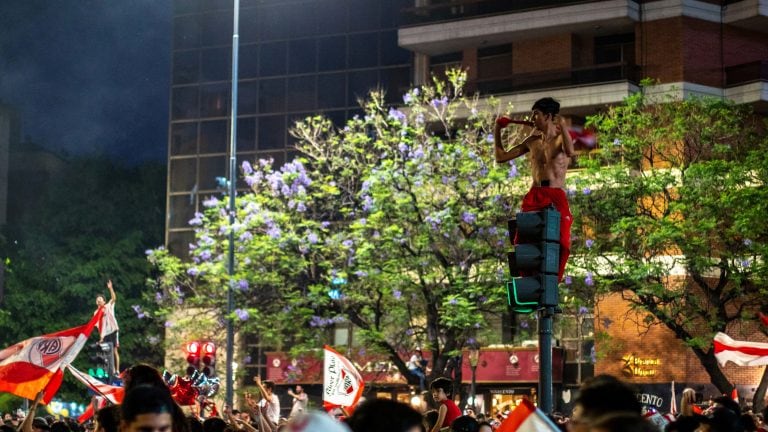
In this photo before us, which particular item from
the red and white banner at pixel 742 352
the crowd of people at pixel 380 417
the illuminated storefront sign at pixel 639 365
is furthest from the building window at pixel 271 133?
the crowd of people at pixel 380 417

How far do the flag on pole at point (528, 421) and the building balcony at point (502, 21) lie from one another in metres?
34.0

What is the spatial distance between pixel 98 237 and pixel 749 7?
2635 cm

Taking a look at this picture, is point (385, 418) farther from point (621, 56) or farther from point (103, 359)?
point (621, 56)

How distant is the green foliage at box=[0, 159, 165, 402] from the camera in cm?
5034

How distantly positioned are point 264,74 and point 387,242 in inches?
714

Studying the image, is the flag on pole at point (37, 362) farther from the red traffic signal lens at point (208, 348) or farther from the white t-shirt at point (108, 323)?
the red traffic signal lens at point (208, 348)

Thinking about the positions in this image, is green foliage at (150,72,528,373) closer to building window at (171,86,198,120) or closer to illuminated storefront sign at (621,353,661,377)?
illuminated storefront sign at (621,353,661,377)

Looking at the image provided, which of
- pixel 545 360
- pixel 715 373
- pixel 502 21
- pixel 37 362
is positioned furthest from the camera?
pixel 502 21

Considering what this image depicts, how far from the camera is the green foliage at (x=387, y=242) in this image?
3347 centimetres

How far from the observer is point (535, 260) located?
41.6ft

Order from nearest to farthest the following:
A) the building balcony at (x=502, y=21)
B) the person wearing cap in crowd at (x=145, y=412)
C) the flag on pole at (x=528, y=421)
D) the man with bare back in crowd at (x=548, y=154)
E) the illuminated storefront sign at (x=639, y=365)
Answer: the person wearing cap in crowd at (x=145, y=412) → the flag on pole at (x=528, y=421) → the man with bare back in crowd at (x=548, y=154) → the illuminated storefront sign at (x=639, y=365) → the building balcony at (x=502, y=21)


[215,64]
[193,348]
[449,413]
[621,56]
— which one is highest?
[215,64]

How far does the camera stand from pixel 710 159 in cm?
3606

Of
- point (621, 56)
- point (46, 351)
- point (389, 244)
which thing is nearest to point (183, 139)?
point (621, 56)
